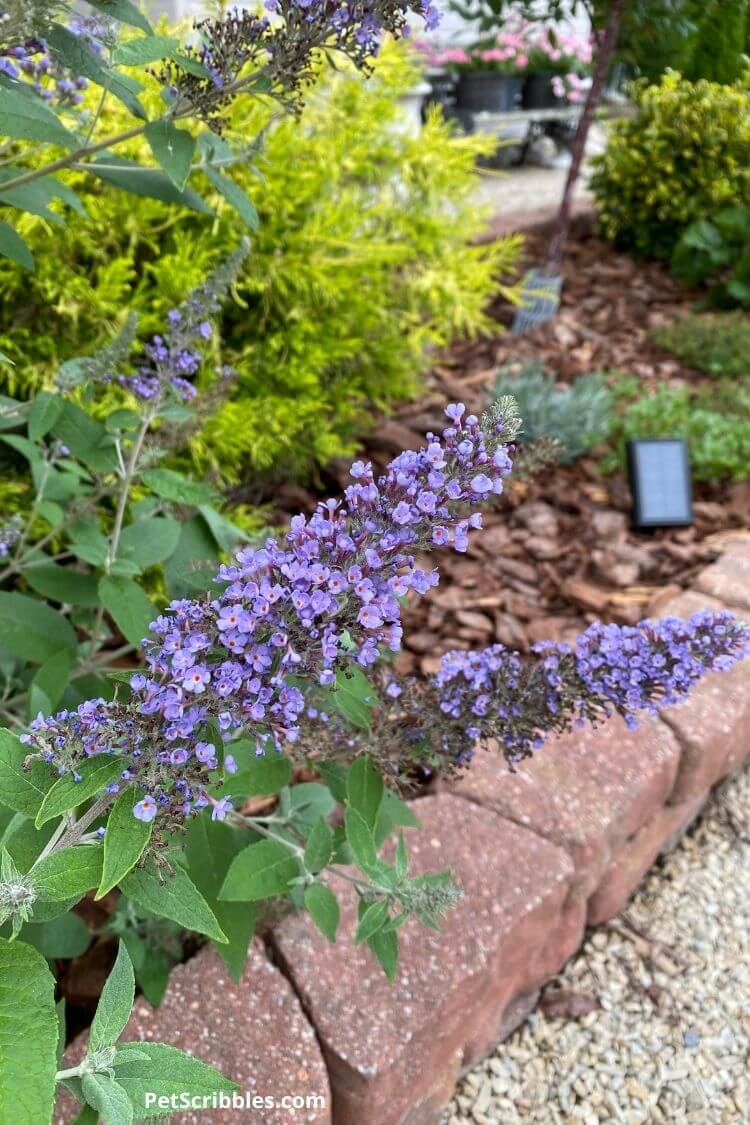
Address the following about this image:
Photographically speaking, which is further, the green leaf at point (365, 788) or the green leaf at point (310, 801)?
the green leaf at point (310, 801)

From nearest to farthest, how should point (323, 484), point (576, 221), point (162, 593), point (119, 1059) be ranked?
1. point (119, 1059)
2. point (162, 593)
3. point (323, 484)
4. point (576, 221)

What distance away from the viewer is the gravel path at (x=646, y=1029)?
1663mm

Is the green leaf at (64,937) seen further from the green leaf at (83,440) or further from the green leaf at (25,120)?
the green leaf at (25,120)

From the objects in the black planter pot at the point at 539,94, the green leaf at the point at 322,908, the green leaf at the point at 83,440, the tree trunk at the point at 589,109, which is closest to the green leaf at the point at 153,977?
the green leaf at the point at 322,908

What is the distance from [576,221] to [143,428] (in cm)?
510

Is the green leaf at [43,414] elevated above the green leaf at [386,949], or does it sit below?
above

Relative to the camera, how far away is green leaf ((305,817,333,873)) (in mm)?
1149

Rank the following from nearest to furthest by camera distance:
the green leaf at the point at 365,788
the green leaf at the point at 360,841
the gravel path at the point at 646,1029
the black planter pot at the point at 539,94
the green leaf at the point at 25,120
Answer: the green leaf at the point at 25,120, the green leaf at the point at 360,841, the green leaf at the point at 365,788, the gravel path at the point at 646,1029, the black planter pot at the point at 539,94

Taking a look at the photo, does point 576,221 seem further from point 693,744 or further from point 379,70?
point 693,744

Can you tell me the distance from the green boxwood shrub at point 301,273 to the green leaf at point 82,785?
1.30 meters

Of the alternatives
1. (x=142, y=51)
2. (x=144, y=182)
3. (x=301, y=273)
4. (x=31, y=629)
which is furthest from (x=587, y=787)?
(x=301, y=273)

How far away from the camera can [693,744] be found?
2.04 metres

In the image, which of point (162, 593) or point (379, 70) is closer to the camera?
point (162, 593)

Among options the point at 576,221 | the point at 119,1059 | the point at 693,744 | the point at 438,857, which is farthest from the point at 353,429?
the point at 576,221
